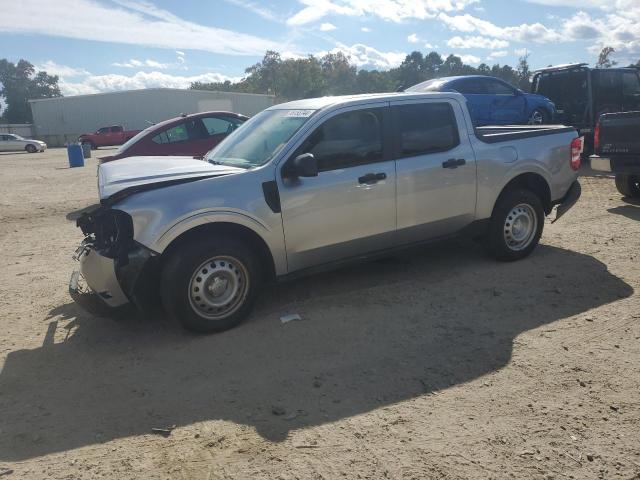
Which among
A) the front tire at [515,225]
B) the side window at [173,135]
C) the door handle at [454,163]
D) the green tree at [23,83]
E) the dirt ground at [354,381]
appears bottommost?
the dirt ground at [354,381]

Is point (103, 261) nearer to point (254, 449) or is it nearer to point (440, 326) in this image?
point (254, 449)

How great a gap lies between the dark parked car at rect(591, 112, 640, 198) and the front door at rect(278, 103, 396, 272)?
527 cm

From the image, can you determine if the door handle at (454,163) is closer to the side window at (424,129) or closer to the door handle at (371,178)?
the side window at (424,129)

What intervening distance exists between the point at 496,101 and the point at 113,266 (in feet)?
36.6

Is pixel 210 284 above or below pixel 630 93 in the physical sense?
below

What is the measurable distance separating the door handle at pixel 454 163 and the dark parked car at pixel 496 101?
715cm

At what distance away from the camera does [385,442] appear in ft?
9.30

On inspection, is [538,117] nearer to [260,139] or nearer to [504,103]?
[504,103]

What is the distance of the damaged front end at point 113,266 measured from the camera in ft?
12.9

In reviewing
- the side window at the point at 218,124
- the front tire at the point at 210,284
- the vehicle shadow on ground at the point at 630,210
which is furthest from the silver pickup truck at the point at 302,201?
the side window at the point at 218,124

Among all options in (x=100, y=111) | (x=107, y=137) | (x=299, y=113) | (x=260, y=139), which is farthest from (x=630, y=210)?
(x=100, y=111)

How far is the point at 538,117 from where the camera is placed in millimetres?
13273

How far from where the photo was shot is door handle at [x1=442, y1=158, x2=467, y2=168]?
201 inches

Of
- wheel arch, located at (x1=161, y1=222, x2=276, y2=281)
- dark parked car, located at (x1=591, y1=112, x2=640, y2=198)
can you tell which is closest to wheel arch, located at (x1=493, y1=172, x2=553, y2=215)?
wheel arch, located at (x1=161, y1=222, x2=276, y2=281)
